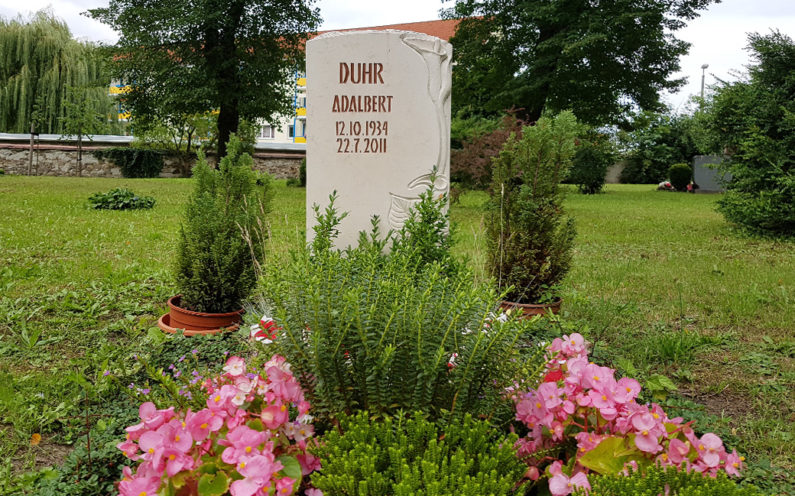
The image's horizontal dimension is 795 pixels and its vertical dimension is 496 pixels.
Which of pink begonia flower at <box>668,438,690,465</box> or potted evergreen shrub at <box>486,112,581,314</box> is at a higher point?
potted evergreen shrub at <box>486,112,581,314</box>

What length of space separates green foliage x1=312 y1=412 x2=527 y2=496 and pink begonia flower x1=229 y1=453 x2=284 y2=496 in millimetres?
135

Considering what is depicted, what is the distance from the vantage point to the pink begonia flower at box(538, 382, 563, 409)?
173cm

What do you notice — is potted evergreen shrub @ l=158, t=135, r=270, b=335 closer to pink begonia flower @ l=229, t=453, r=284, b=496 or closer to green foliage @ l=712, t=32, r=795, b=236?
pink begonia flower @ l=229, t=453, r=284, b=496

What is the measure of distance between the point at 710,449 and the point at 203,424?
1.44m

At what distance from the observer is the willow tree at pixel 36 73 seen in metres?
23.2

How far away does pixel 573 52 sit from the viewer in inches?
569

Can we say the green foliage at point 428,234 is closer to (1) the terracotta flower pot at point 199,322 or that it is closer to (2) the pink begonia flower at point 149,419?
(1) the terracotta flower pot at point 199,322

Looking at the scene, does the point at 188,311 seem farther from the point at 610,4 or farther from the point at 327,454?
the point at 610,4

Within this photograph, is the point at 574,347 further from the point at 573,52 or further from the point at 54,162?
the point at 54,162

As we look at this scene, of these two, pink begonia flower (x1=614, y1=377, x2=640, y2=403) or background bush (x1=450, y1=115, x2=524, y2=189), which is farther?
background bush (x1=450, y1=115, x2=524, y2=189)

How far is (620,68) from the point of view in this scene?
15875mm

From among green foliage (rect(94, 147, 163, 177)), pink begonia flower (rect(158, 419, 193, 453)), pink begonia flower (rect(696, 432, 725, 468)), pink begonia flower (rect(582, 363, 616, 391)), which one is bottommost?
pink begonia flower (rect(696, 432, 725, 468))

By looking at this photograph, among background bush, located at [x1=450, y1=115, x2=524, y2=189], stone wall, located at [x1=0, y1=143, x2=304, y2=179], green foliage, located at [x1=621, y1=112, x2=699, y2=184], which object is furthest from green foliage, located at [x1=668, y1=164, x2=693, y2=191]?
stone wall, located at [x1=0, y1=143, x2=304, y2=179]

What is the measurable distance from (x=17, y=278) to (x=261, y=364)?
411cm
